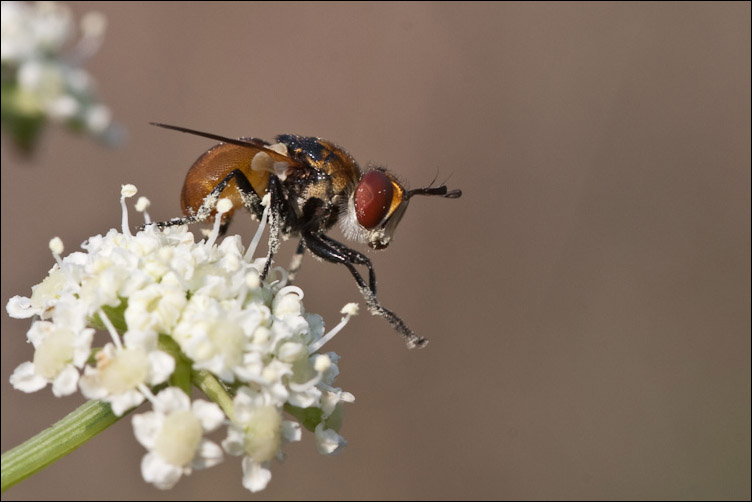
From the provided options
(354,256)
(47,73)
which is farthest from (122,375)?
(354,256)

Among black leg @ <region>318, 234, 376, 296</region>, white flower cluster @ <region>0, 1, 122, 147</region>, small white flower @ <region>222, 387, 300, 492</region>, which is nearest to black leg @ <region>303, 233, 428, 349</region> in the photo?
black leg @ <region>318, 234, 376, 296</region>

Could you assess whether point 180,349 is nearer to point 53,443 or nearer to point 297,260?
point 53,443

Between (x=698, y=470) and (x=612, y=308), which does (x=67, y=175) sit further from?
(x=698, y=470)

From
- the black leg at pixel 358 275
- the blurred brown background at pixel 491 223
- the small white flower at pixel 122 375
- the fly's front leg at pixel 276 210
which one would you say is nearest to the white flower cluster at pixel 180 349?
the small white flower at pixel 122 375

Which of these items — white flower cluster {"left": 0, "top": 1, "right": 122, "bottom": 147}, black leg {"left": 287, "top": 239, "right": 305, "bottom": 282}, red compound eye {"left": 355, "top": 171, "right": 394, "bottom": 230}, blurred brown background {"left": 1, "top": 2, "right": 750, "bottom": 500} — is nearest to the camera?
white flower cluster {"left": 0, "top": 1, "right": 122, "bottom": 147}

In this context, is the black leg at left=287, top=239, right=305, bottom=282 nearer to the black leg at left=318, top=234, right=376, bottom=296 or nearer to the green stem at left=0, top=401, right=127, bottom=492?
the black leg at left=318, top=234, right=376, bottom=296
